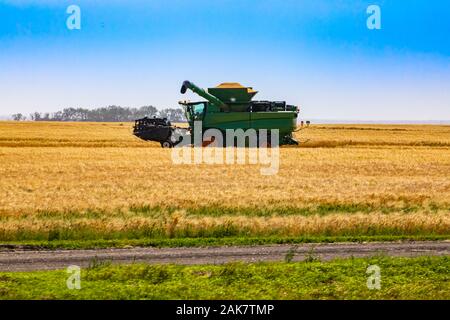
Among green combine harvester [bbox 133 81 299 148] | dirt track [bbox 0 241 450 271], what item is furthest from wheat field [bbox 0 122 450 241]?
green combine harvester [bbox 133 81 299 148]

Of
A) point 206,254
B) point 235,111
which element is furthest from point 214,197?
point 235,111

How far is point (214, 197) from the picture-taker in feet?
70.3

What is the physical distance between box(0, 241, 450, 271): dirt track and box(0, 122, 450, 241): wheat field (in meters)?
1.82

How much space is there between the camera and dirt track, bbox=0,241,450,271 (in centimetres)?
1208

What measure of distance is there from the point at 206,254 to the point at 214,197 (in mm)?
8519

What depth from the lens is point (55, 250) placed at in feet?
44.1

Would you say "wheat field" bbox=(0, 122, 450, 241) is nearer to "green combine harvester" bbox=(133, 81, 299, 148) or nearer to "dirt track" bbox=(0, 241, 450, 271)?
"dirt track" bbox=(0, 241, 450, 271)

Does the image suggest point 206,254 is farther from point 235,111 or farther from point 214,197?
point 235,111

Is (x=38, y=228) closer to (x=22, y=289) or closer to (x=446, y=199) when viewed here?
(x=22, y=289)

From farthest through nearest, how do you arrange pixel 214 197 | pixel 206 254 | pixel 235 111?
pixel 235 111 → pixel 214 197 → pixel 206 254

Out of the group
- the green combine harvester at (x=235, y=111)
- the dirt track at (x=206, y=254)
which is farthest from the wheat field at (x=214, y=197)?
the green combine harvester at (x=235, y=111)

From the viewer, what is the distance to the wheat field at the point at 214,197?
1592 cm

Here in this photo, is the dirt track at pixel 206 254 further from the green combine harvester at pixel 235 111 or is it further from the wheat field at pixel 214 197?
the green combine harvester at pixel 235 111

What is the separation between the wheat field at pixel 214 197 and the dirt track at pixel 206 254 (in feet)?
5.98
